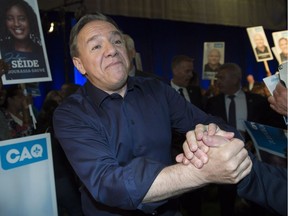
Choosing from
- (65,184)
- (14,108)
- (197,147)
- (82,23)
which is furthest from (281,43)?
(197,147)

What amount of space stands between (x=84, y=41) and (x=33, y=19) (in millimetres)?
644

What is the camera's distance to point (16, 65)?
68.9 inches

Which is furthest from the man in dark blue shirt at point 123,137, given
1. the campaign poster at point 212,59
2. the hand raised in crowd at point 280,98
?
the campaign poster at point 212,59

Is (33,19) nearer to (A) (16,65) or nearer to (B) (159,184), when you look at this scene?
(A) (16,65)

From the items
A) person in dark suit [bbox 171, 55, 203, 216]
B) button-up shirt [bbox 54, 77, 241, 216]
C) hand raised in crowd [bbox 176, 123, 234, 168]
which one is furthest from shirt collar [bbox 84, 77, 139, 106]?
person in dark suit [bbox 171, 55, 203, 216]

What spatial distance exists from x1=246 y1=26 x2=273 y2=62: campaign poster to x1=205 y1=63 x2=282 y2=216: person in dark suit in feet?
6.70

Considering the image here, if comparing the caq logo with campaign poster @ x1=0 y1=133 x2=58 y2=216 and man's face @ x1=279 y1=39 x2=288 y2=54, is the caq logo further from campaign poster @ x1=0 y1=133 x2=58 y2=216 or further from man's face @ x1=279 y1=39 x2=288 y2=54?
man's face @ x1=279 y1=39 x2=288 y2=54

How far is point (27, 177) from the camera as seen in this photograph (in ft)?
5.48

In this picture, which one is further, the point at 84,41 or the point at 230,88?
the point at 230,88

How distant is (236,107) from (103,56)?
209cm

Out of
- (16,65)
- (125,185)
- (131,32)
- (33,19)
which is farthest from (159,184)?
(131,32)

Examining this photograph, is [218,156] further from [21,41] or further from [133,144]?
[21,41]

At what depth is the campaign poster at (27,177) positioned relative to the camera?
159cm

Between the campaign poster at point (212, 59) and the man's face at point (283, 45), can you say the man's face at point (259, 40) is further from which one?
the man's face at point (283, 45)
